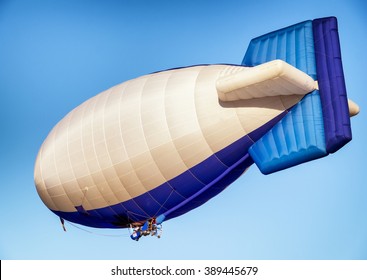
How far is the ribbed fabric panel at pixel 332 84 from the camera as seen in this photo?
15.6 m

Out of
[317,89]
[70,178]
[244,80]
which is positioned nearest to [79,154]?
[70,178]

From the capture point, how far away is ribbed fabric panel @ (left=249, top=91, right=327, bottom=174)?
16016 millimetres

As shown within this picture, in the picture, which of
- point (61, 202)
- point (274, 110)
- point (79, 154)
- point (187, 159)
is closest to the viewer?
point (274, 110)

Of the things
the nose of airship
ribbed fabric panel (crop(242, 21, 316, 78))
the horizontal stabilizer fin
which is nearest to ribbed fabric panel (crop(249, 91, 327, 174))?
the horizontal stabilizer fin

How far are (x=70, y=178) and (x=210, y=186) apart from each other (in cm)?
820

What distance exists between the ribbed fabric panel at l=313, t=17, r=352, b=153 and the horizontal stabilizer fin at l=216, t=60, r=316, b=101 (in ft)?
2.19

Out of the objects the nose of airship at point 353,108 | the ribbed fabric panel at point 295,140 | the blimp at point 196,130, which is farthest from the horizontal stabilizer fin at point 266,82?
the nose of airship at point 353,108

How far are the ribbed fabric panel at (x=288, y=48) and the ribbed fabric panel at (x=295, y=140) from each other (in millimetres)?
1523

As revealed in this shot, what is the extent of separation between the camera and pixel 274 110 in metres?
17.8

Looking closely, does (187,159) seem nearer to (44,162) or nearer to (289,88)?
(289,88)

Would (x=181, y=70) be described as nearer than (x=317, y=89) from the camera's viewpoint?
No

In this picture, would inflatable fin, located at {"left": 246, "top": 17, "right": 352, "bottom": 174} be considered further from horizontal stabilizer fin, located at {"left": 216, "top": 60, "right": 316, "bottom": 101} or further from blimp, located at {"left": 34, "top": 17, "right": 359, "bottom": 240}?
horizontal stabilizer fin, located at {"left": 216, "top": 60, "right": 316, "bottom": 101}

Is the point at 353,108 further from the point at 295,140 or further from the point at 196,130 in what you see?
the point at 196,130

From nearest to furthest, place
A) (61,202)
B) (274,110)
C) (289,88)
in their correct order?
(289,88) → (274,110) → (61,202)
